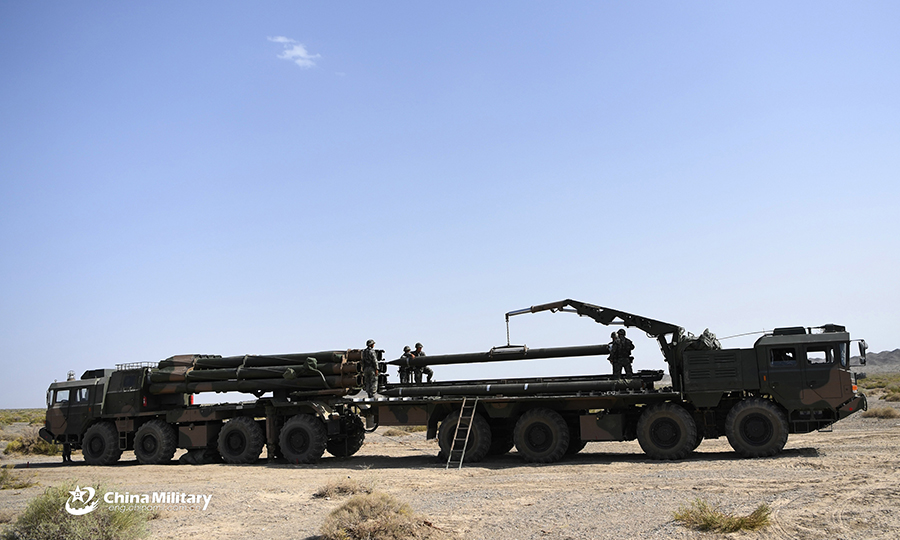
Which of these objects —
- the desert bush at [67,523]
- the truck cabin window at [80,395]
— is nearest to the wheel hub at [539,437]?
the desert bush at [67,523]

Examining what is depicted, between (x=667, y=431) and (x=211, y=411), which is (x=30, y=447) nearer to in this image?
(x=211, y=411)

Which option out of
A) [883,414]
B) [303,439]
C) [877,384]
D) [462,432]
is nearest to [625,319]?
[462,432]

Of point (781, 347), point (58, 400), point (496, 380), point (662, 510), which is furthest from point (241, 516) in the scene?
point (58, 400)

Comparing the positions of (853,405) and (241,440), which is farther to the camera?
(241,440)

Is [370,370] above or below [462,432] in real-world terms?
above

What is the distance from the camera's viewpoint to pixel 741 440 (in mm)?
16922

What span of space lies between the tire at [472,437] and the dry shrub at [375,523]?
9033mm

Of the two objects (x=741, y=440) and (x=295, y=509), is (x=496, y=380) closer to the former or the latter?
(x=741, y=440)

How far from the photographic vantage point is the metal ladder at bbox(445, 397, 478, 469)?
18.6 m

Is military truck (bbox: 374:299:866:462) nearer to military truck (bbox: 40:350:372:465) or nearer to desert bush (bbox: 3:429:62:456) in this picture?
military truck (bbox: 40:350:372:465)

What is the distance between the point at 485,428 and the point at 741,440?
6086mm

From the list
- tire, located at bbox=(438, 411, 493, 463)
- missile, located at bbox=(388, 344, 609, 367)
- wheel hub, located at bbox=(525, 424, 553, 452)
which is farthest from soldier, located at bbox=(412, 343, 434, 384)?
wheel hub, located at bbox=(525, 424, 553, 452)

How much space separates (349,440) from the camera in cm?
2170

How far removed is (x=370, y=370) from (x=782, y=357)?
10.4m
